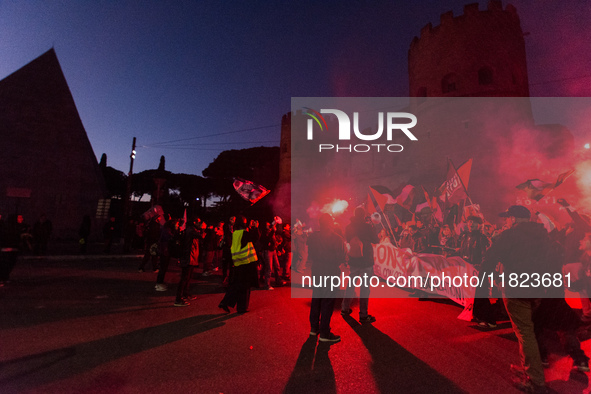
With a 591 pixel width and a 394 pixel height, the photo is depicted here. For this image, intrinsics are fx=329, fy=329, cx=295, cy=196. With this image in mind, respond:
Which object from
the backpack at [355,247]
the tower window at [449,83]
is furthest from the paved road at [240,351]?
the tower window at [449,83]

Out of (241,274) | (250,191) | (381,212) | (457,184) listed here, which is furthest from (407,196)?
(241,274)

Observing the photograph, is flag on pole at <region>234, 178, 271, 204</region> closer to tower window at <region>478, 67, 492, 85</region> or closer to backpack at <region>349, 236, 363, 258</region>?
backpack at <region>349, 236, 363, 258</region>

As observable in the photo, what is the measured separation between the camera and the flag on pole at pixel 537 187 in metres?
6.91

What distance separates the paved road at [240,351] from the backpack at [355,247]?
3.82ft

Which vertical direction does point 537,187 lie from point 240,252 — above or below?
above

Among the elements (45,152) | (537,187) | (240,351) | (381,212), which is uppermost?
(45,152)

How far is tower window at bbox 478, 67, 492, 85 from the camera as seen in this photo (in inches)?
908

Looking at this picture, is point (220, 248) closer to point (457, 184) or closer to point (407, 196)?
point (457, 184)

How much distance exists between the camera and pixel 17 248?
26.6ft

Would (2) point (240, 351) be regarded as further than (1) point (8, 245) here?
No

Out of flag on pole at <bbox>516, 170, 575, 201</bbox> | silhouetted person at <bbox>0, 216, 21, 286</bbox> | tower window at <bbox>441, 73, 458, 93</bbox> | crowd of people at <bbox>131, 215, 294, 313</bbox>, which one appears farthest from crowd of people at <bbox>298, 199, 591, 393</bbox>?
tower window at <bbox>441, 73, 458, 93</bbox>

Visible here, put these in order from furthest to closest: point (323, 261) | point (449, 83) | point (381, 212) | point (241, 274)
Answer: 1. point (449, 83)
2. point (381, 212)
3. point (241, 274)
4. point (323, 261)

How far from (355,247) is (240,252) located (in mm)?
2144

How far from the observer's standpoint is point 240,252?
6.21 meters
